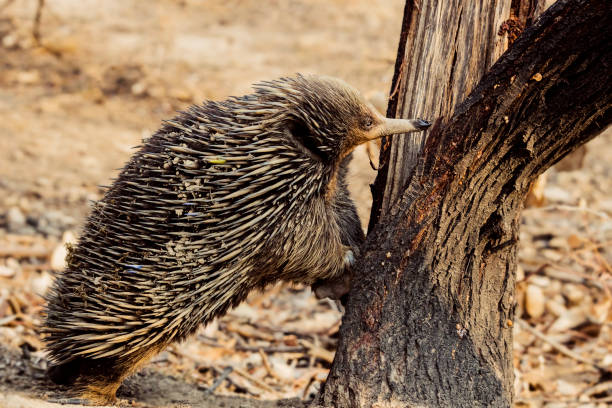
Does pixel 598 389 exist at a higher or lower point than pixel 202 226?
lower

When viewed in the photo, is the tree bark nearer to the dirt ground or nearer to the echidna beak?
the echidna beak

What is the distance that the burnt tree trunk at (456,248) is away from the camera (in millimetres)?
2820

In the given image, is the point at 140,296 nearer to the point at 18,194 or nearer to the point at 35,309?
the point at 35,309

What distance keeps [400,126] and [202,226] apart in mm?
1137

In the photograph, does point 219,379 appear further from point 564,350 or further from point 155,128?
point 155,128

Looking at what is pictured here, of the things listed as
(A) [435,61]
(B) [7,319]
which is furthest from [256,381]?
(A) [435,61]

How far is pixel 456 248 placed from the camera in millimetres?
3109

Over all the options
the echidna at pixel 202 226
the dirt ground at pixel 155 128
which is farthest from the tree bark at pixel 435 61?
the dirt ground at pixel 155 128

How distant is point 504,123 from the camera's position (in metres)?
2.83

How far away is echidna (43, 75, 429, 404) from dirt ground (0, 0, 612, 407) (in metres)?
0.42

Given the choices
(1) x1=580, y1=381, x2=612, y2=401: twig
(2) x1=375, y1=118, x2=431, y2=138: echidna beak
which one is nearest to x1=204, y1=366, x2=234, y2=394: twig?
(2) x1=375, y1=118, x2=431, y2=138: echidna beak

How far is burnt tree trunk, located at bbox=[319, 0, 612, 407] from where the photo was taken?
282cm

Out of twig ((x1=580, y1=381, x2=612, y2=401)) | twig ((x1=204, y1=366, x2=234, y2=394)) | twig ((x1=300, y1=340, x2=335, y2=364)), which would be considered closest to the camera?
twig ((x1=204, y1=366, x2=234, y2=394))

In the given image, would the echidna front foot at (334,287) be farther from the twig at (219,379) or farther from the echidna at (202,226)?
the twig at (219,379)
